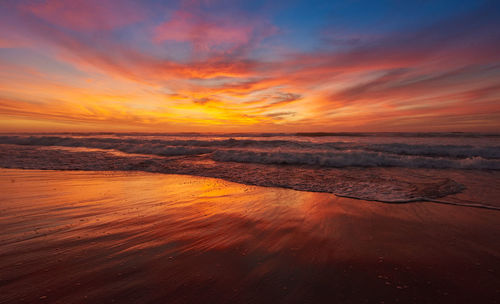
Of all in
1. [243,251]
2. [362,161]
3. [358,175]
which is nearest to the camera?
[243,251]

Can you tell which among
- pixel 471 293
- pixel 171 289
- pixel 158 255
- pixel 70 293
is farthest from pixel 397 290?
pixel 70 293

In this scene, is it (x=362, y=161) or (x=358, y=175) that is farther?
(x=362, y=161)

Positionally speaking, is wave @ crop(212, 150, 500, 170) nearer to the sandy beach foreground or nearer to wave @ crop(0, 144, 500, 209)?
wave @ crop(0, 144, 500, 209)

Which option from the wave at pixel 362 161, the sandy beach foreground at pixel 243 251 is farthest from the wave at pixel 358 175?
the sandy beach foreground at pixel 243 251

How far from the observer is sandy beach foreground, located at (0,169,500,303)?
6.97 ft

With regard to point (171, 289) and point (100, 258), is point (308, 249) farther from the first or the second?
point (100, 258)

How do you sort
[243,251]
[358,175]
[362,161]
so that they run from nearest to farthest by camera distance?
[243,251], [358,175], [362,161]

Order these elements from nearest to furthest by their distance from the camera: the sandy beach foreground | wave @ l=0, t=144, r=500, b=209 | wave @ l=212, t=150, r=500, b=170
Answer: the sandy beach foreground
wave @ l=0, t=144, r=500, b=209
wave @ l=212, t=150, r=500, b=170

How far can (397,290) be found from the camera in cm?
217

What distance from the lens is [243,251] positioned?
295 centimetres

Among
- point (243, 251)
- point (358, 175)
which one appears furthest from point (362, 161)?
point (243, 251)

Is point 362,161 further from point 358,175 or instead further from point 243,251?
point 243,251

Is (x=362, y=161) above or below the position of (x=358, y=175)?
above

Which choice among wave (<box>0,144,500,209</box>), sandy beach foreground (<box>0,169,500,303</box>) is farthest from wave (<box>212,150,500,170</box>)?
sandy beach foreground (<box>0,169,500,303</box>)
